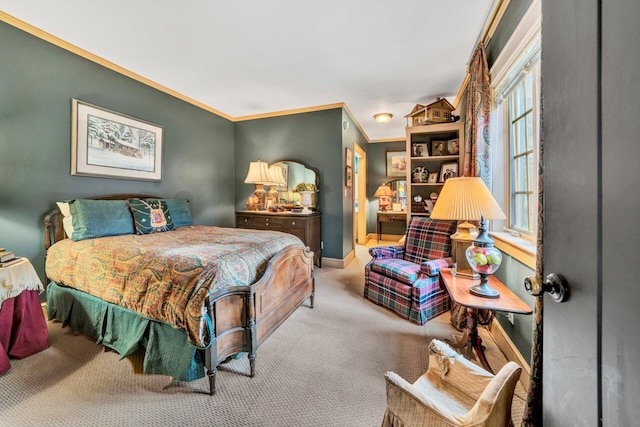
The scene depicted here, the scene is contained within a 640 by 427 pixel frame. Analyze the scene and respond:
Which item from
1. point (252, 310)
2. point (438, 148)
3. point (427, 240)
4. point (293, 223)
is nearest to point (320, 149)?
point (293, 223)

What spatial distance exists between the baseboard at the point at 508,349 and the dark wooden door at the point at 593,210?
3.48 ft

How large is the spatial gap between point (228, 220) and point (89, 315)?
2.76 metres

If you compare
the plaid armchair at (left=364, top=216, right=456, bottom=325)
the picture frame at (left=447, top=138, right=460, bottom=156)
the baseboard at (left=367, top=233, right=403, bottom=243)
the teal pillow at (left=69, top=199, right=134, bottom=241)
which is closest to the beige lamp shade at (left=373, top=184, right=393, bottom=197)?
the baseboard at (left=367, top=233, right=403, bottom=243)

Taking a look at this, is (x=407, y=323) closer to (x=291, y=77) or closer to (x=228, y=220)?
(x=291, y=77)

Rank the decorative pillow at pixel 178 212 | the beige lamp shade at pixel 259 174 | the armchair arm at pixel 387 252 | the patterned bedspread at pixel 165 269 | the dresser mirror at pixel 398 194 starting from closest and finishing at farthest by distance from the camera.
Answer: the patterned bedspread at pixel 165 269, the armchair arm at pixel 387 252, the decorative pillow at pixel 178 212, the beige lamp shade at pixel 259 174, the dresser mirror at pixel 398 194

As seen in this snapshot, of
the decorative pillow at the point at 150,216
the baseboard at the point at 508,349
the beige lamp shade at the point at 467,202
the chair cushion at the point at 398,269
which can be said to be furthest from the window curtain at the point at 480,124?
the decorative pillow at the point at 150,216

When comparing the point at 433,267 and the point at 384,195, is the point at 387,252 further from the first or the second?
the point at 384,195

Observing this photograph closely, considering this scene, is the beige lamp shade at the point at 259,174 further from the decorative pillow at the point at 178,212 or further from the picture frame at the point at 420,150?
the picture frame at the point at 420,150

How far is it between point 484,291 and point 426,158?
2.17 m

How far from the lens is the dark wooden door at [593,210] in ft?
1.56

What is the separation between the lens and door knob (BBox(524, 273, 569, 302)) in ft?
2.17

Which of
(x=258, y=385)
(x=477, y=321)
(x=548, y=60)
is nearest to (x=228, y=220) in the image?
(x=258, y=385)

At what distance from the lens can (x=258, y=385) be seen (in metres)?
1.56

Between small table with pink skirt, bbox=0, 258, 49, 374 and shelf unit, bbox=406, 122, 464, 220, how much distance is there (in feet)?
12.3
